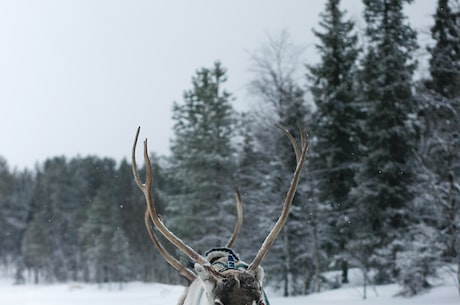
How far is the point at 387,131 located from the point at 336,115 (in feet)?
11.8

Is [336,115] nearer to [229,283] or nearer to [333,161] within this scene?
[333,161]

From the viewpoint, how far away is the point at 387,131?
1994cm

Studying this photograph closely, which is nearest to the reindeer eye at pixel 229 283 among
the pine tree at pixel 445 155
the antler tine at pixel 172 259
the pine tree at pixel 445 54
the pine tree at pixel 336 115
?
the antler tine at pixel 172 259

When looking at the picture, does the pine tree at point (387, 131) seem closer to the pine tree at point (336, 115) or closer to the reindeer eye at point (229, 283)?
the pine tree at point (336, 115)

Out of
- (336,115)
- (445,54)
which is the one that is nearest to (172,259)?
(445,54)

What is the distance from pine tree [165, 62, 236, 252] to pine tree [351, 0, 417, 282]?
21.1 feet

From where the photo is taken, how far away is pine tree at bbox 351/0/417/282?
64.7ft

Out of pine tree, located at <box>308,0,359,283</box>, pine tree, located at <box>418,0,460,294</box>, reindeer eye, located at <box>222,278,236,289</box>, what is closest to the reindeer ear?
reindeer eye, located at <box>222,278,236,289</box>

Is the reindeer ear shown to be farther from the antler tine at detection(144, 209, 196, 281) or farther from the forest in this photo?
the forest

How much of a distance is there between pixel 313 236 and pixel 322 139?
4.94m

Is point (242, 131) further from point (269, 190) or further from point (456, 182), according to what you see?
point (456, 182)

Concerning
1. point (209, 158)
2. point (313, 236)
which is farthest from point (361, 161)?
point (209, 158)

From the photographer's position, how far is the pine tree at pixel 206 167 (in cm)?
2398

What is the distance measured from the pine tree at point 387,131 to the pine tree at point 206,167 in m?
6.42
